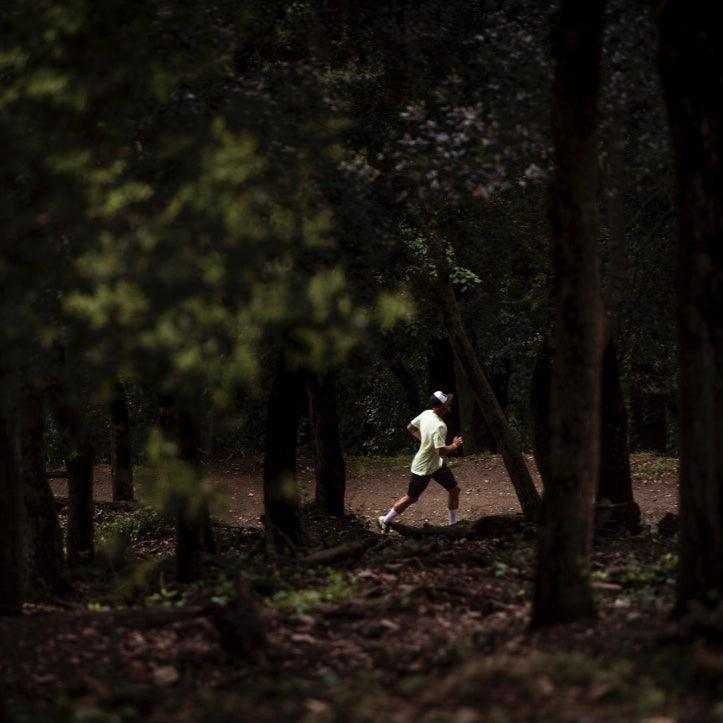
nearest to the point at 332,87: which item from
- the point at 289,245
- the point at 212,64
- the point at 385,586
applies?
the point at 212,64

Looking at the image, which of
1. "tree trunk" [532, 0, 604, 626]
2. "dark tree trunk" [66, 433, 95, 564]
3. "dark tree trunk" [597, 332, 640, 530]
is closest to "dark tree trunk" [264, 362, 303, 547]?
"dark tree trunk" [66, 433, 95, 564]

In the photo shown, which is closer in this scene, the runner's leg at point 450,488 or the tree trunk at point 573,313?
the tree trunk at point 573,313

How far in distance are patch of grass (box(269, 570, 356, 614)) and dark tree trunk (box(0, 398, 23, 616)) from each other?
2581mm

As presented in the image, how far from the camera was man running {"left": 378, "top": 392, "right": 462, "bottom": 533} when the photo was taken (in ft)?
67.4

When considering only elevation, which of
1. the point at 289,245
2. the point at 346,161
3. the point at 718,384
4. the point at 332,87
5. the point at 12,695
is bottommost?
the point at 12,695

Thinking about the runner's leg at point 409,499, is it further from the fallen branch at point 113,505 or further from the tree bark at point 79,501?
the fallen branch at point 113,505

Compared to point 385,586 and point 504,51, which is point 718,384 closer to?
point 385,586

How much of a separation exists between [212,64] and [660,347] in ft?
53.2

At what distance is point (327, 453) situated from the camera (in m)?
24.1

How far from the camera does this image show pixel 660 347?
2738 cm

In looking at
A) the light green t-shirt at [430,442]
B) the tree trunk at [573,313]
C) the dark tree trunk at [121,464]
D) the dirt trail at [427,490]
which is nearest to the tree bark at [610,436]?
the light green t-shirt at [430,442]

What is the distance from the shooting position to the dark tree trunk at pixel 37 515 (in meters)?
15.3

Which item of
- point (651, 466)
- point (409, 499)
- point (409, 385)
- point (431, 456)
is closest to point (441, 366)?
point (409, 385)

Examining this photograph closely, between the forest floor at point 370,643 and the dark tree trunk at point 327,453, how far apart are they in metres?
4.79
